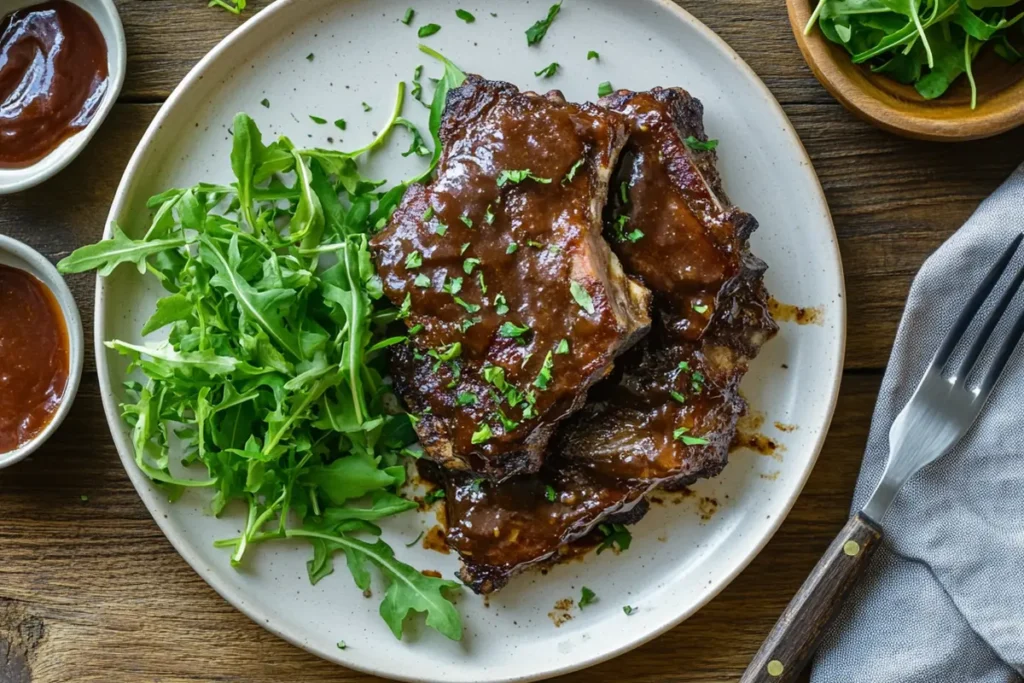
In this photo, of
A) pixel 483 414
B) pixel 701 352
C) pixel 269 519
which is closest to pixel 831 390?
pixel 701 352

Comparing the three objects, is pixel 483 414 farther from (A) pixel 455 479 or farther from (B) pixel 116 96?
(B) pixel 116 96

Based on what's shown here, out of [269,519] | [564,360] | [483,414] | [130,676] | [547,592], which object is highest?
[564,360]

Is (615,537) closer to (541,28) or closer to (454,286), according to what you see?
(454,286)

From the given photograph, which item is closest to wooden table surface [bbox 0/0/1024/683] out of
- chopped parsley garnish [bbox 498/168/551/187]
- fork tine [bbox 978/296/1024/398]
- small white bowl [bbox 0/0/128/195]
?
small white bowl [bbox 0/0/128/195]

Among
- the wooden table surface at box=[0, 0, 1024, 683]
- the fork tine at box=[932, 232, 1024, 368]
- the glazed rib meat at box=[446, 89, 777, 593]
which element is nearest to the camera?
the glazed rib meat at box=[446, 89, 777, 593]

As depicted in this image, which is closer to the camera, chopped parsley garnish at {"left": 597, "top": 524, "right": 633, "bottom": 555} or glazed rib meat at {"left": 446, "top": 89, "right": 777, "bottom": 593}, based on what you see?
glazed rib meat at {"left": 446, "top": 89, "right": 777, "bottom": 593}

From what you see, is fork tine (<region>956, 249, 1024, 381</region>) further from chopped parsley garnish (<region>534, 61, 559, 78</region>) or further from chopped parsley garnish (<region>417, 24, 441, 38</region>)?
chopped parsley garnish (<region>417, 24, 441, 38</region>)
